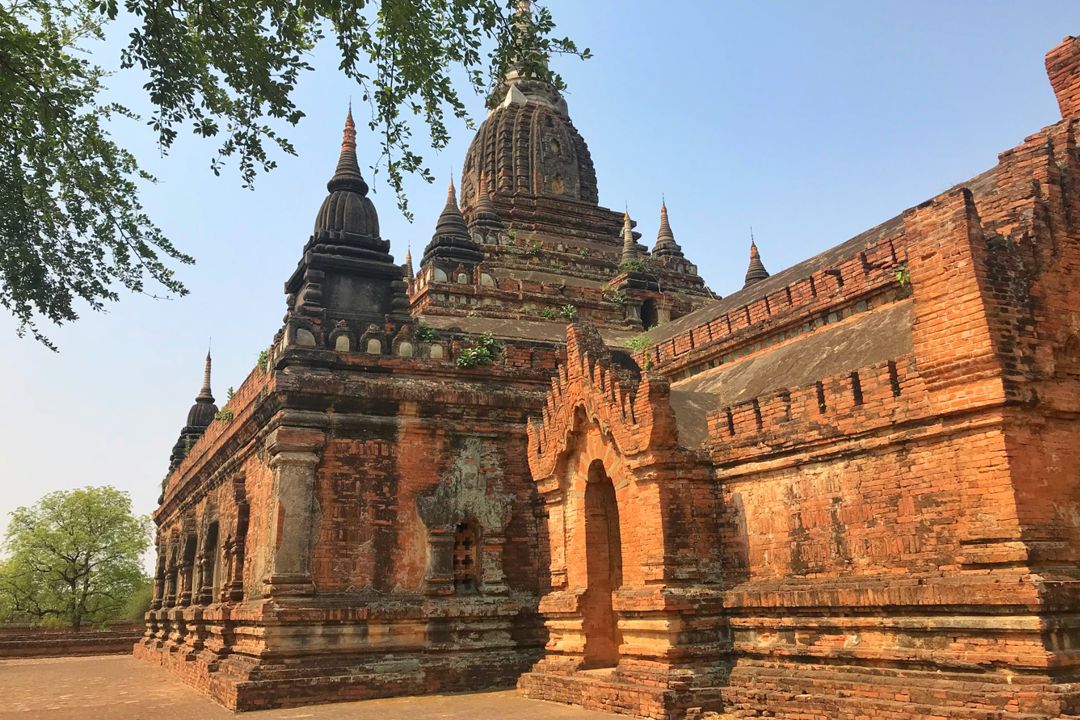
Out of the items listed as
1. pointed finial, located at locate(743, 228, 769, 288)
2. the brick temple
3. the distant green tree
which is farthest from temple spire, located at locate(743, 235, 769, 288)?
the distant green tree

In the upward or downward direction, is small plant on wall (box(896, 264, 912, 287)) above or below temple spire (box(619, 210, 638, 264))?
below

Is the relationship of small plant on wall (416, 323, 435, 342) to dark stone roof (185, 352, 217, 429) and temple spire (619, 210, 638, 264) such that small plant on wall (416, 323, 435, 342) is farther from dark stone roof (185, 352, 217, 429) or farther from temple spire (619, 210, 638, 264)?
dark stone roof (185, 352, 217, 429)

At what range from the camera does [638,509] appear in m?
12.2

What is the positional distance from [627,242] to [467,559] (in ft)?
54.1

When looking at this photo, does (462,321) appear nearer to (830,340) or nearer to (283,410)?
(283,410)

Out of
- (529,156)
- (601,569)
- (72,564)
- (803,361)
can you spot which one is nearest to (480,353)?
→ (601,569)

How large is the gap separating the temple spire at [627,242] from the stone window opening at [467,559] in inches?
544

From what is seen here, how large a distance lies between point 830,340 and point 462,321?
471 inches

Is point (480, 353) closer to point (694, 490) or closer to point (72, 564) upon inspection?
point (694, 490)

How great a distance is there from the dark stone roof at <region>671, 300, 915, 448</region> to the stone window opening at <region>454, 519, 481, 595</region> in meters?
4.59

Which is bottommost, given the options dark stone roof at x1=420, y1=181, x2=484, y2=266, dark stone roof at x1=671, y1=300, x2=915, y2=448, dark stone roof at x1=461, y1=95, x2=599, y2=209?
dark stone roof at x1=671, y1=300, x2=915, y2=448

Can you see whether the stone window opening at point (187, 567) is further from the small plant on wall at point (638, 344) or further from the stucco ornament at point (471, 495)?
the small plant on wall at point (638, 344)

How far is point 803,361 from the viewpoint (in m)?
13.0

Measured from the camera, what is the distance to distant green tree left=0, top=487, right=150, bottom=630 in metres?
45.2
